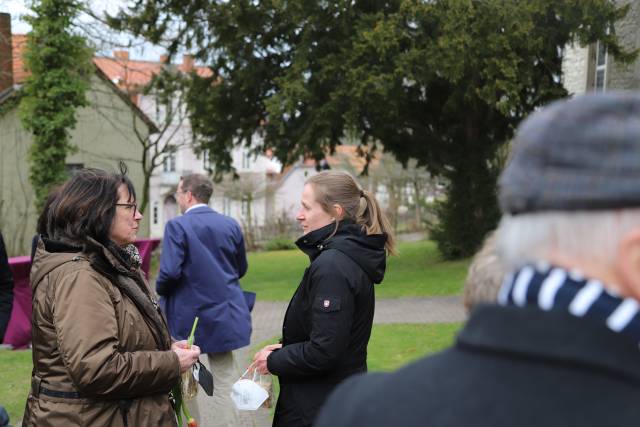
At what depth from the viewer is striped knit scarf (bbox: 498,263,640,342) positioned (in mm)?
982

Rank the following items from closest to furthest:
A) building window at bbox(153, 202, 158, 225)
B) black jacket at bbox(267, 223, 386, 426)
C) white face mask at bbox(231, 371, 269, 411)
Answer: black jacket at bbox(267, 223, 386, 426) < white face mask at bbox(231, 371, 269, 411) < building window at bbox(153, 202, 158, 225)

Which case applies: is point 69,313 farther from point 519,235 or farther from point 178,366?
point 519,235

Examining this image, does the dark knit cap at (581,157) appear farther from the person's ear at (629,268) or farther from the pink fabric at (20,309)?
the pink fabric at (20,309)

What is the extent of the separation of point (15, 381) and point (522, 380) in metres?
7.48

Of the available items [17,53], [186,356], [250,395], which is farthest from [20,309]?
[17,53]

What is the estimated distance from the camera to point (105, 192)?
304 cm

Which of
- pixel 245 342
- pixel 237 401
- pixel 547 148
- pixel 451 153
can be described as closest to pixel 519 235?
pixel 547 148

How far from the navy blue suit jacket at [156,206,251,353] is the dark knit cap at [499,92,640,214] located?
4480mm

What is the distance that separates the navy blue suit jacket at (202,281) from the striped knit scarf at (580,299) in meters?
4.46

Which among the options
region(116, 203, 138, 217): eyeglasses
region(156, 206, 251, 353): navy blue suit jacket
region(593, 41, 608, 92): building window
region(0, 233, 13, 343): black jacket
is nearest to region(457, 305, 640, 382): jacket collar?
region(116, 203, 138, 217): eyeglasses

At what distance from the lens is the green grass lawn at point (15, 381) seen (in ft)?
21.1

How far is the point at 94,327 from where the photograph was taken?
2656 mm

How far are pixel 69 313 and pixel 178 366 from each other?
1.77ft

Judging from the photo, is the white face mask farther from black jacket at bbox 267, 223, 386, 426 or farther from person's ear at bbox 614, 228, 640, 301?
person's ear at bbox 614, 228, 640, 301
